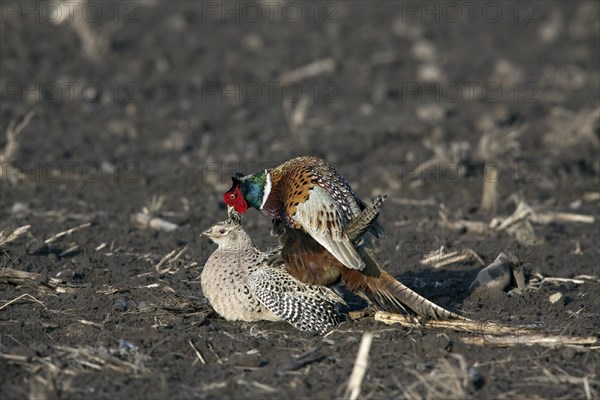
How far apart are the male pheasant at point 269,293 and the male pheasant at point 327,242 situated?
0.09 meters

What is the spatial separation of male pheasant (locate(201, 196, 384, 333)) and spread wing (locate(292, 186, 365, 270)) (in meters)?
0.08

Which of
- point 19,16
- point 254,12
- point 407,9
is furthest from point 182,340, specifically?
point 407,9

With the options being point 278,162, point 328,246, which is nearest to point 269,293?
point 328,246

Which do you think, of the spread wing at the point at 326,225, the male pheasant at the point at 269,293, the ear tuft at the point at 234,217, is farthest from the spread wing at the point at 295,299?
the ear tuft at the point at 234,217

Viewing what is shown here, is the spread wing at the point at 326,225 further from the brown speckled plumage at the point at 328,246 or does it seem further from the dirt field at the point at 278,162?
the dirt field at the point at 278,162

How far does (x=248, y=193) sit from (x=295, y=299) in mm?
836

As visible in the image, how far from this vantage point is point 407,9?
56.8ft

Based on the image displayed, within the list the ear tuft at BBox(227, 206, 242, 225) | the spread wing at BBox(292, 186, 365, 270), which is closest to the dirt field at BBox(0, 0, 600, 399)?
the spread wing at BBox(292, 186, 365, 270)

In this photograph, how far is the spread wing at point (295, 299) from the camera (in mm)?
5961

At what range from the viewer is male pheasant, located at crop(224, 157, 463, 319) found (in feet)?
20.1

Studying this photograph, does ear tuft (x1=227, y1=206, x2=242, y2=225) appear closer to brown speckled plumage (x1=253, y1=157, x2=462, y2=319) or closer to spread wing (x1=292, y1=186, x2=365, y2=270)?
brown speckled plumage (x1=253, y1=157, x2=462, y2=319)

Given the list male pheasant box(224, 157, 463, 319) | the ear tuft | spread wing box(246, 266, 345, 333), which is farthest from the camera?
the ear tuft

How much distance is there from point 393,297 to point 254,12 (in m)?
10.8

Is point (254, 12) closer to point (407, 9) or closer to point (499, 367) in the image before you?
point (407, 9)
